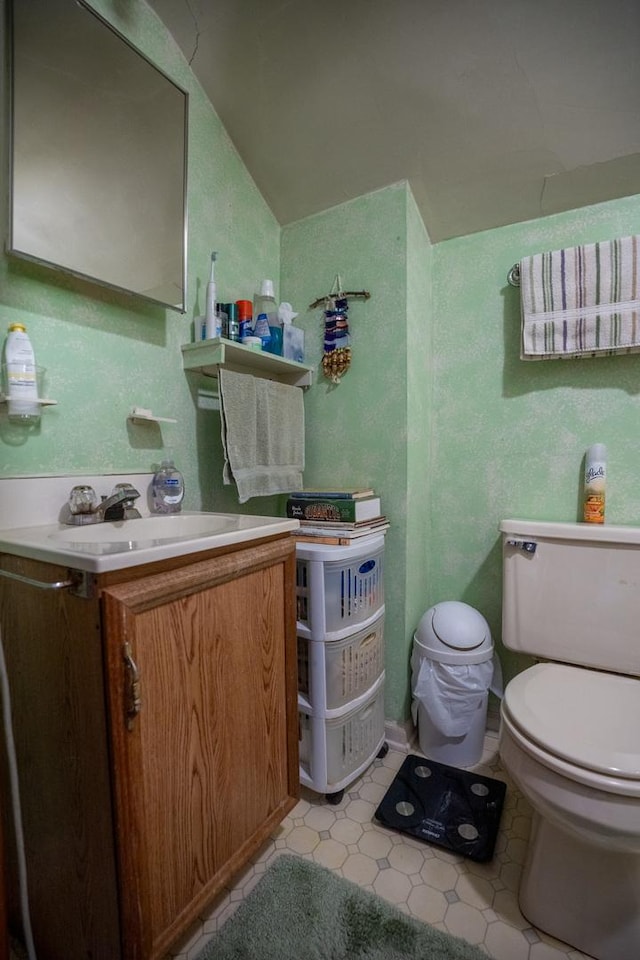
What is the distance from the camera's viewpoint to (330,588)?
3.93 ft

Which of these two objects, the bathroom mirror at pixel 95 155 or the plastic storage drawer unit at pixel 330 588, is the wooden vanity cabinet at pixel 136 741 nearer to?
the plastic storage drawer unit at pixel 330 588

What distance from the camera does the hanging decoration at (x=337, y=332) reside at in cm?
151

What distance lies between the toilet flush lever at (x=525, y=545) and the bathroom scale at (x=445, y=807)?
0.72 m

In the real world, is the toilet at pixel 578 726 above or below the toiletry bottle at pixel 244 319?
below

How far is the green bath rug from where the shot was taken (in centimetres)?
86

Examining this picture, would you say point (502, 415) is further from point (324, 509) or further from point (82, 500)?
point (82, 500)

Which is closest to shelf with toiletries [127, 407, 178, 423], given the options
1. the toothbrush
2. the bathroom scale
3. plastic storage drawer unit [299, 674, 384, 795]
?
the toothbrush

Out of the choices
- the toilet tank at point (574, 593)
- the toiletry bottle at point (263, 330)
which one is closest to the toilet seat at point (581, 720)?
the toilet tank at point (574, 593)

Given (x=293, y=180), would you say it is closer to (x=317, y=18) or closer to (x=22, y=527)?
(x=317, y=18)

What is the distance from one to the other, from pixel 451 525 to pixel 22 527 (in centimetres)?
134

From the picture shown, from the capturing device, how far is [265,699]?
0.96 metres

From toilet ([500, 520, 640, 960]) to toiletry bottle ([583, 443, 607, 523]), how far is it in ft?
0.30

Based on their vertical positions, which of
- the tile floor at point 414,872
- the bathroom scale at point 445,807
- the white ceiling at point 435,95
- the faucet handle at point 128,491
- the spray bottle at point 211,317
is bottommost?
the tile floor at point 414,872

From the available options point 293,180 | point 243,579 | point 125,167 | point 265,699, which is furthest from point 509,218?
point 265,699
